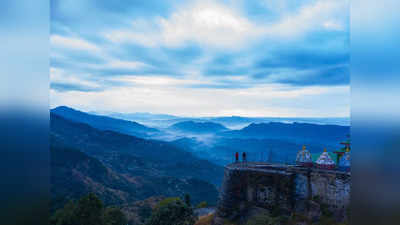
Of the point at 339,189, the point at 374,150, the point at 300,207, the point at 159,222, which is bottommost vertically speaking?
the point at 159,222

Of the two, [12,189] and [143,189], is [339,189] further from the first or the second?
[143,189]

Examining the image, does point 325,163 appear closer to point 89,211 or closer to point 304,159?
point 304,159

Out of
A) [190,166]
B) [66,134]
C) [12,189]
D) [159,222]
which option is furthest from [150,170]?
[12,189]

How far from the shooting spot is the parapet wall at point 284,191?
49.9ft

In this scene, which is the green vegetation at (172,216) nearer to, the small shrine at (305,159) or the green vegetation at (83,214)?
the green vegetation at (83,214)

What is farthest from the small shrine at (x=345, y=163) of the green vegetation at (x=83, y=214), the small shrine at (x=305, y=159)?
the green vegetation at (x=83, y=214)

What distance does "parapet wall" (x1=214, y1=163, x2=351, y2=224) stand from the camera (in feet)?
49.9

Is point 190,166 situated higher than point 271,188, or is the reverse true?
point 271,188

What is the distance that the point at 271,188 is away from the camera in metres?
17.2

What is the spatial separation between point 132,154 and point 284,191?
87.2m

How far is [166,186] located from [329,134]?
467 feet

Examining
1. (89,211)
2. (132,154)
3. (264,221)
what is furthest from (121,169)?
(264,221)

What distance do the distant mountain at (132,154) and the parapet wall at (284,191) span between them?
5902 cm

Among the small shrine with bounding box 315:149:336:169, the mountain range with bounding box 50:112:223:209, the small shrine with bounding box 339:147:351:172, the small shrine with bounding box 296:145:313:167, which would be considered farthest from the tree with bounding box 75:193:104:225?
the mountain range with bounding box 50:112:223:209
